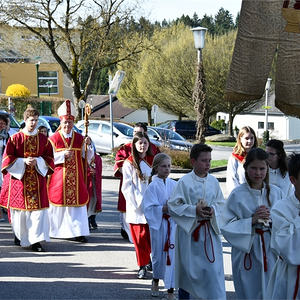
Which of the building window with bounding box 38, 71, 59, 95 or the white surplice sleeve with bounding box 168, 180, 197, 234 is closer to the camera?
the white surplice sleeve with bounding box 168, 180, 197, 234

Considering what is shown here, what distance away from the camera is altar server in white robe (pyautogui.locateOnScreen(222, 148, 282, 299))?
233 inches

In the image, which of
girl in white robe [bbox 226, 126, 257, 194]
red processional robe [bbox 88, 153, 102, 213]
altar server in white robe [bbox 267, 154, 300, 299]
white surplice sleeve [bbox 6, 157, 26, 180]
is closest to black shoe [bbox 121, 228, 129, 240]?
red processional robe [bbox 88, 153, 102, 213]

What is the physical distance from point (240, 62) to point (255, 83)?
6.7 inches

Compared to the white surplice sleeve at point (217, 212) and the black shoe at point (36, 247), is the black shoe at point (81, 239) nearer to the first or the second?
the black shoe at point (36, 247)

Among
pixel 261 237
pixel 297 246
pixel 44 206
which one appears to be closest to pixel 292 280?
pixel 297 246

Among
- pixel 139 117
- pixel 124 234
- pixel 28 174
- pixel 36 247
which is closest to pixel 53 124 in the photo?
pixel 124 234

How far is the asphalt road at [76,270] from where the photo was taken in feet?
25.6

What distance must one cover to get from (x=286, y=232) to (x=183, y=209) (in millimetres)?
1850

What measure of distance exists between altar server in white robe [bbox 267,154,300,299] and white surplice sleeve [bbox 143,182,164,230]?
2738mm

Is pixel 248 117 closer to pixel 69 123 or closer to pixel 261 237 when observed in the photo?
pixel 69 123

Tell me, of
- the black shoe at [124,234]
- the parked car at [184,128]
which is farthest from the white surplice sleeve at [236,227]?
the parked car at [184,128]

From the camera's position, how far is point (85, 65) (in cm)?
3916

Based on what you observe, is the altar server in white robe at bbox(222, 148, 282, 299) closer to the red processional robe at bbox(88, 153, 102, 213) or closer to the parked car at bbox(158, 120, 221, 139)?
the red processional robe at bbox(88, 153, 102, 213)

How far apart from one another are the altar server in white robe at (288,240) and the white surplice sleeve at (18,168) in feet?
19.3
